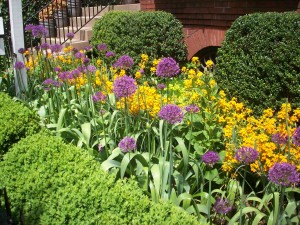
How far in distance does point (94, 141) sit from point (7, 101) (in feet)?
3.40

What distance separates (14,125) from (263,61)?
2.76m

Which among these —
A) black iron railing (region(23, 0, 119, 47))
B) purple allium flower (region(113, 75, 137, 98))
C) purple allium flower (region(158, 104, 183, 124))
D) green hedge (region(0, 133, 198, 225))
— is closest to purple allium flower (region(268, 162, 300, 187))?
green hedge (region(0, 133, 198, 225))

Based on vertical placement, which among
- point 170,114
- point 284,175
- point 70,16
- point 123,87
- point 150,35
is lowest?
point 284,175

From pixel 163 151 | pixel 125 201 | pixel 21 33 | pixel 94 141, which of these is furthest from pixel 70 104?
pixel 125 201

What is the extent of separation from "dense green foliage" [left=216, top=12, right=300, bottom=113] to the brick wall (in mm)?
1393

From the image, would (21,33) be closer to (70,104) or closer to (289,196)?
(70,104)

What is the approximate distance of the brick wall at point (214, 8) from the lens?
609 cm

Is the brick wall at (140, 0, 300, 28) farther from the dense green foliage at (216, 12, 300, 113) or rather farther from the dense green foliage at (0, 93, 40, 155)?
the dense green foliage at (0, 93, 40, 155)

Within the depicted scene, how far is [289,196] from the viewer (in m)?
3.00

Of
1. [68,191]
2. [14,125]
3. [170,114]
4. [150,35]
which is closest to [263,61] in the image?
[170,114]

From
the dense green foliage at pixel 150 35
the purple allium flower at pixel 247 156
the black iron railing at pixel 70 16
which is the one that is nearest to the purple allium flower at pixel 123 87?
the purple allium flower at pixel 247 156

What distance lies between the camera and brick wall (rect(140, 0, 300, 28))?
240 inches

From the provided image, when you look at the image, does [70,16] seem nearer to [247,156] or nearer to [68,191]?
[68,191]

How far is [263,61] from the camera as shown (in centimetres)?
450
